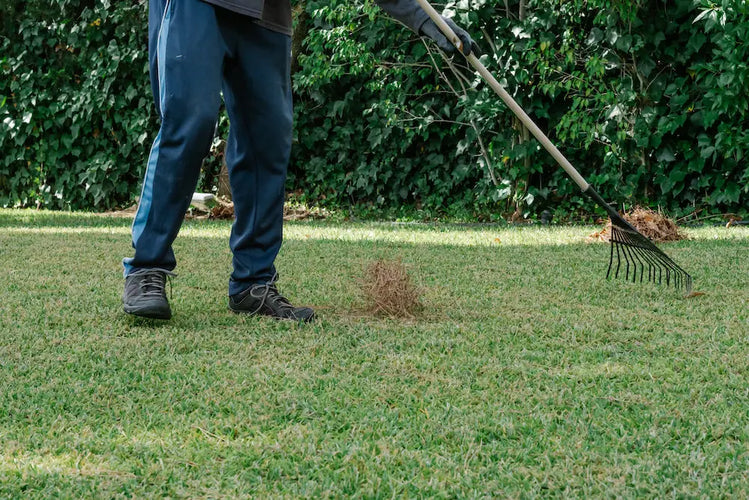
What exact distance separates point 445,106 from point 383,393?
5.41m

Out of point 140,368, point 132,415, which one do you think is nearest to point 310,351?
point 140,368

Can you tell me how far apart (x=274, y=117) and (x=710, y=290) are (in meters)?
1.87

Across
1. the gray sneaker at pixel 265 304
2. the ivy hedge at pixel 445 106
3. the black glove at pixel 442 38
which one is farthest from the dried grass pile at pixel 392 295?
the ivy hedge at pixel 445 106

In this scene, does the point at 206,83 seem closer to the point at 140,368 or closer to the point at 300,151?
the point at 140,368

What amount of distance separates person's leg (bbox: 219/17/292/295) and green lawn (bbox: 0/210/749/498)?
27 cm

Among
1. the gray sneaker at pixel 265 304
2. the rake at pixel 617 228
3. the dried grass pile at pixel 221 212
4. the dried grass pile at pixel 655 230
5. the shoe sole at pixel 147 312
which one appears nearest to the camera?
the shoe sole at pixel 147 312

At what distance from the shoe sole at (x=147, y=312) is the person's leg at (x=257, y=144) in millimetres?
369

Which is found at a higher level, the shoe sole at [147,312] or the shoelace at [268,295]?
the shoelace at [268,295]

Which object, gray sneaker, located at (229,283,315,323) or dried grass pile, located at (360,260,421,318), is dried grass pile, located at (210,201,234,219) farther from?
dried grass pile, located at (360,260,421,318)

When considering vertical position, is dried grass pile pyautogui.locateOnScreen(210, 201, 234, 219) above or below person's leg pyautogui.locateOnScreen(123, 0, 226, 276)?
below

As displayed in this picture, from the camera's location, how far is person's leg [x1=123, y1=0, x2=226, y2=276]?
259cm

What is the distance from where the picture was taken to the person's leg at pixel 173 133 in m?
2.59

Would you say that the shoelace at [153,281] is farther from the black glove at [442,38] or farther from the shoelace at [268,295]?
the black glove at [442,38]

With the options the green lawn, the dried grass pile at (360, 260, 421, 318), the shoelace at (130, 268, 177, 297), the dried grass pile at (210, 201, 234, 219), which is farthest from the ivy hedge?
the shoelace at (130, 268, 177, 297)
